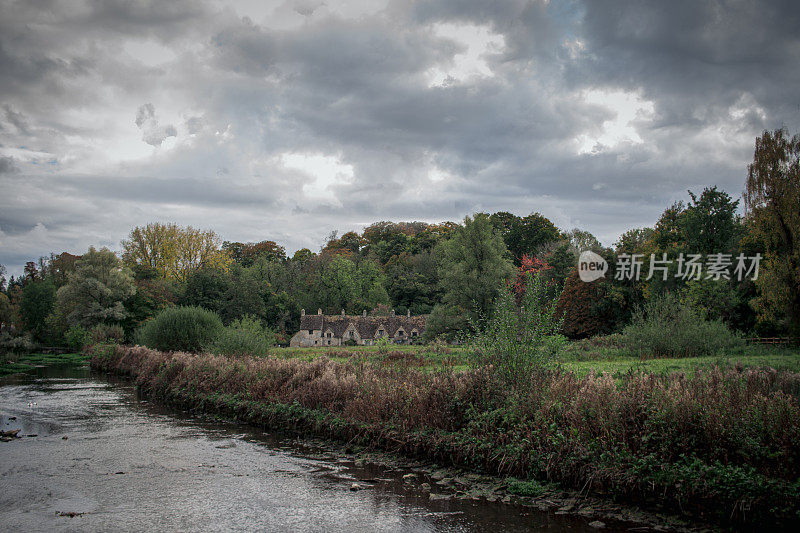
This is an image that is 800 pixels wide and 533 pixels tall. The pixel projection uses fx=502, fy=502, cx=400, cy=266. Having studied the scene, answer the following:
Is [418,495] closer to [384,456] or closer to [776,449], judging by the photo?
[384,456]

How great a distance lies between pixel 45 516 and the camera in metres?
8.52

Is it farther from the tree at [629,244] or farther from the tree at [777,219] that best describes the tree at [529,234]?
the tree at [777,219]

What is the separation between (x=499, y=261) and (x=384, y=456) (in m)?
36.0

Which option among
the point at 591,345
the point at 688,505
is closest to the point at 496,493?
the point at 688,505

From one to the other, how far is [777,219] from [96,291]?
6087cm

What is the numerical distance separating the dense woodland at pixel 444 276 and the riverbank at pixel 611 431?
12.5 ft

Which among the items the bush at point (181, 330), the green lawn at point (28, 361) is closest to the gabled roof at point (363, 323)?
the green lawn at point (28, 361)

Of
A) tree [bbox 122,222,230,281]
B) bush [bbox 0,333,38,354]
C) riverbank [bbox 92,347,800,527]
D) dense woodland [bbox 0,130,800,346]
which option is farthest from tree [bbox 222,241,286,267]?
riverbank [bbox 92,347,800,527]

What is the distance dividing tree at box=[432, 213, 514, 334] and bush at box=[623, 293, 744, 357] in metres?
19.1

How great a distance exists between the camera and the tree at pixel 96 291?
176ft

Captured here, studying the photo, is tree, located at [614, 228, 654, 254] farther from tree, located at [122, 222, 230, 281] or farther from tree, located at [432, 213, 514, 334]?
tree, located at [122, 222, 230, 281]

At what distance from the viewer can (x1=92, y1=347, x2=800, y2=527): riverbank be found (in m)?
7.48

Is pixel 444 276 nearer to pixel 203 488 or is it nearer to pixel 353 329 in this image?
pixel 353 329

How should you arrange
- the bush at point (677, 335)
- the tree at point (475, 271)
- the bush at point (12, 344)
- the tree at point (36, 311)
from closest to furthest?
the bush at point (677, 335), the bush at point (12, 344), the tree at point (475, 271), the tree at point (36, 311)
